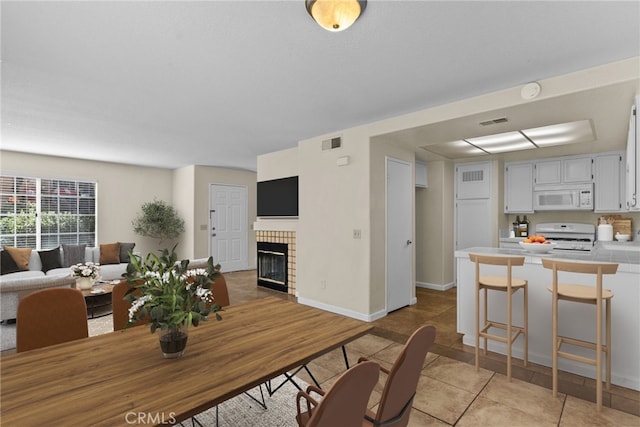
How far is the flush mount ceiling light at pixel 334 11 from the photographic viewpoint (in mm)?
1626

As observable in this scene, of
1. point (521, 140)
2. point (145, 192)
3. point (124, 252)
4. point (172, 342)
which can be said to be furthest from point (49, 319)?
point (145, 192)

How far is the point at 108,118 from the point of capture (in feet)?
12.8

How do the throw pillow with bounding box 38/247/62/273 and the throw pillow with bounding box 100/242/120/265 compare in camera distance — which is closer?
the throw pillow with bounding box 38/247/62/273

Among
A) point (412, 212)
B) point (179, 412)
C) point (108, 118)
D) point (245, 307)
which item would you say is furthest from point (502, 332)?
point (108, 118)

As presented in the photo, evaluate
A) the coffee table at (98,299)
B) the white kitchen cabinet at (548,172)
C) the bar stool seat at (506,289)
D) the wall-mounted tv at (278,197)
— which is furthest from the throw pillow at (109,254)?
the white kitchen cabinet at (548,172)

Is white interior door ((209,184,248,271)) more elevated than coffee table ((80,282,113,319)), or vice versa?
white interior door ((209,184,248,271))

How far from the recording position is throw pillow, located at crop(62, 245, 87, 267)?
570cm

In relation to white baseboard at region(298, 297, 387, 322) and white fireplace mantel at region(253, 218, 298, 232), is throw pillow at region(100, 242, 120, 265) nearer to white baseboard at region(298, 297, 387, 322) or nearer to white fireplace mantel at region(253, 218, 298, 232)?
white fireplace mantel at region(253, 218, 298, 232)

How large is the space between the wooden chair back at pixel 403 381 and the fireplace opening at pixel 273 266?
448cm

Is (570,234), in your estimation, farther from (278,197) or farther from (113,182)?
(113,182)

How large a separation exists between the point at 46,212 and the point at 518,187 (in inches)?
348

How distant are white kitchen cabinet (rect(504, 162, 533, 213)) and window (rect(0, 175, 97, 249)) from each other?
8.22 meters

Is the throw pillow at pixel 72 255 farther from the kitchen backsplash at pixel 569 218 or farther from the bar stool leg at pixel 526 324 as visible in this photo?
the kitchen backsplash at pixel 569 218

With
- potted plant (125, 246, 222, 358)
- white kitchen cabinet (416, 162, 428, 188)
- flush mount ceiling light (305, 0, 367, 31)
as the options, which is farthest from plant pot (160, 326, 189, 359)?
white kitchen cabinet (416, 162, 428, 188)
